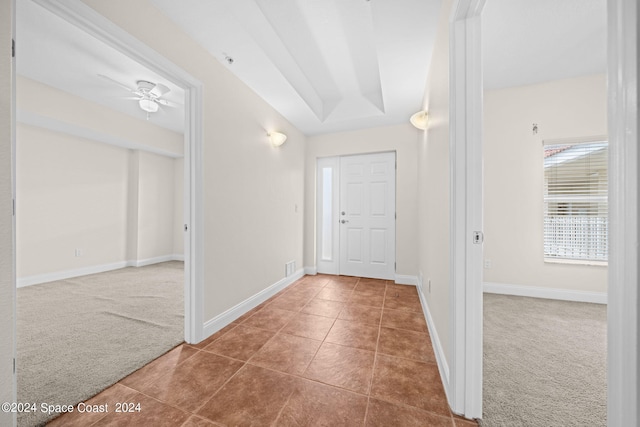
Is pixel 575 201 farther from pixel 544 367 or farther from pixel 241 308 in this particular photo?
pixel 241 308

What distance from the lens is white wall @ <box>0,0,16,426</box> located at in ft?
3.08

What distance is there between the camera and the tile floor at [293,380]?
115cm

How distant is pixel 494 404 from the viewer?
1.22 metres

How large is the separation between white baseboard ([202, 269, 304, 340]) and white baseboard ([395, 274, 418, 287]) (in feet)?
5.28

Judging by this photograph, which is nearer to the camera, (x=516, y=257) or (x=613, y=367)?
(x=613, y=367)

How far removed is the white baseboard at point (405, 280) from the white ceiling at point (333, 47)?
231cm

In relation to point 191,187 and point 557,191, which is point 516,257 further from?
point 191,187

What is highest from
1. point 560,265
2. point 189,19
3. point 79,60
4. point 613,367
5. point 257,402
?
point 79,60

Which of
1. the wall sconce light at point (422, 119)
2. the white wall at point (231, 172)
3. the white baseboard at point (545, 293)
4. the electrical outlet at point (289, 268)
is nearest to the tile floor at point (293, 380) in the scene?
the white wall at point (231, 172)

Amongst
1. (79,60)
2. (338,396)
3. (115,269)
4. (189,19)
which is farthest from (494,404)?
(115,269)

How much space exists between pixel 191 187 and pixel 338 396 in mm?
1806

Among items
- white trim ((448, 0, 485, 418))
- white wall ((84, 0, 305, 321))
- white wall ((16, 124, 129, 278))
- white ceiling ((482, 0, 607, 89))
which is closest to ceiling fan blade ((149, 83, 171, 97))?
white wall ((84, 0, 305, 321))

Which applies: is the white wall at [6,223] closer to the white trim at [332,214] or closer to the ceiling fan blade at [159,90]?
the ceiling fan blade at [159,90]

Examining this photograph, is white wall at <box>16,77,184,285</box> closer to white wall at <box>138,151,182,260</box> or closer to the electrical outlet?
white wall at <box>138,151,182,260</box>
